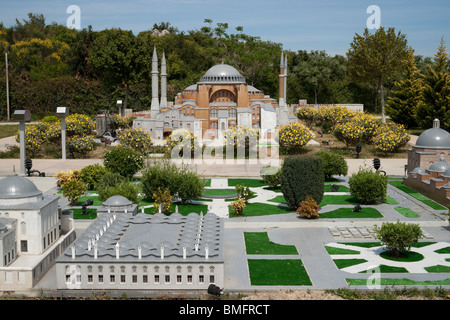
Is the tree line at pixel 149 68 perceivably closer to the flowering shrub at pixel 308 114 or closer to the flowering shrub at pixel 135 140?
the flowering shrub at pixel 308 114

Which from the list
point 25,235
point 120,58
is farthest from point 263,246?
point 120,58

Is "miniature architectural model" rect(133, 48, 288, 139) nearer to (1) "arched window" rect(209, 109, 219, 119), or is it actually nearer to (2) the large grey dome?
(1) "arched window" rect(209, 109, 219, 119)

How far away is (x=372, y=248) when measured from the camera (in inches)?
821

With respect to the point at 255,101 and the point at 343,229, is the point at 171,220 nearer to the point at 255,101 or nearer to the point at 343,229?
the point at 343,229

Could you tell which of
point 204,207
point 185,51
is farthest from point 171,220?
point 185,51

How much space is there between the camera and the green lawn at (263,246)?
2041 centimetres

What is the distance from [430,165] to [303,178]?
30.1 feet

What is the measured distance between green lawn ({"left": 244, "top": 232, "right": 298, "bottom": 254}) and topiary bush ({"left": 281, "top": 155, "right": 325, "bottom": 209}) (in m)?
4.06

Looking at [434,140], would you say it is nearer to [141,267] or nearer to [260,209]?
[260,209]

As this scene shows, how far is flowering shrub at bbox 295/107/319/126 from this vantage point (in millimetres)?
57906

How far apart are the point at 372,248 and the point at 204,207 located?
9395 millimetres

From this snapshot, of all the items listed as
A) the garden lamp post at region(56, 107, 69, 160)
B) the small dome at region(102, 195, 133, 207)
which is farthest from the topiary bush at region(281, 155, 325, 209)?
the garden lamp post at region(56, 107, 69, 160)

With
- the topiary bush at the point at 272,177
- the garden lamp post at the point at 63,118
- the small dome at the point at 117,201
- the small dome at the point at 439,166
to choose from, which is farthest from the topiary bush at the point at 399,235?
the garden lamp post at the point at 63,118

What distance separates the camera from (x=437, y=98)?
165ft
